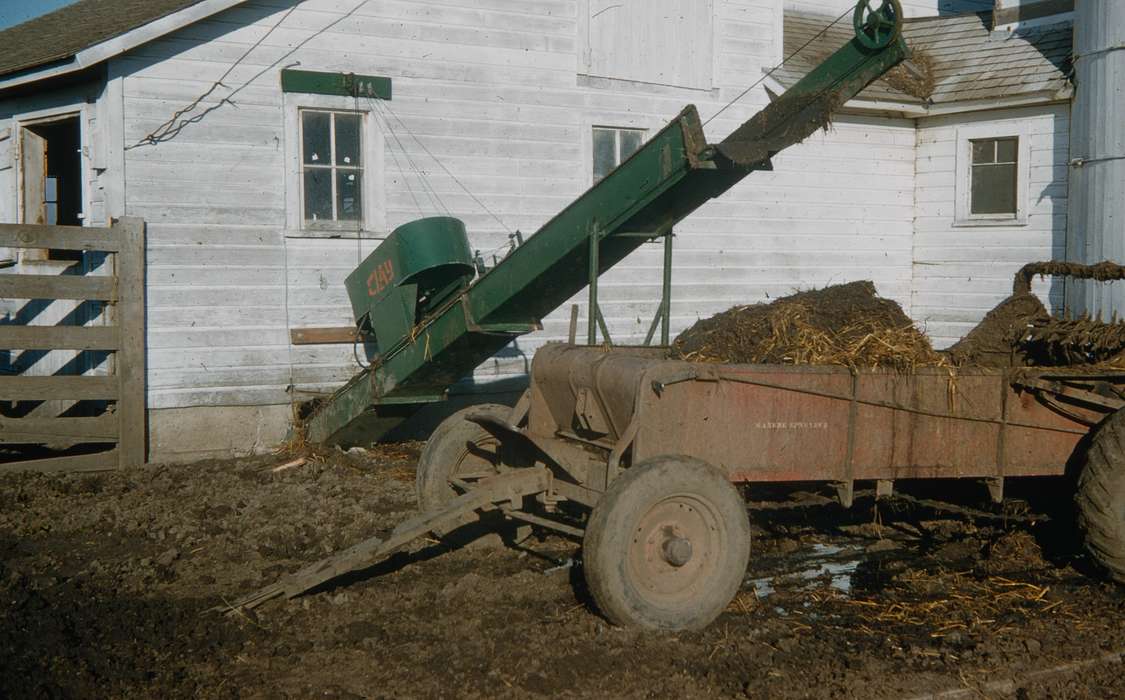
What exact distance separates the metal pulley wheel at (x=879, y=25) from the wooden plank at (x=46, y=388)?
7.00 meters

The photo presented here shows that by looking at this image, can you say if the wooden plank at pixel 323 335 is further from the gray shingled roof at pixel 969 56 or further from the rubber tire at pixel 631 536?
the gray shingled roof at pixel 969 56

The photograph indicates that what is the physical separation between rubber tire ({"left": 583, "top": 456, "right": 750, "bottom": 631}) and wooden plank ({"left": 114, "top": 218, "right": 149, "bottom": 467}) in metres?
5.84

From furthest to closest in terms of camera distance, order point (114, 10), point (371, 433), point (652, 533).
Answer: point (114, 10) < point (371, 433) < point (652, 533)

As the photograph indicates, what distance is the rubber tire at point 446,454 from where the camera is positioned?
6930 mm

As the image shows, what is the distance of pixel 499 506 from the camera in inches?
245

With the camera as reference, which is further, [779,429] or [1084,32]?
[1084,32]

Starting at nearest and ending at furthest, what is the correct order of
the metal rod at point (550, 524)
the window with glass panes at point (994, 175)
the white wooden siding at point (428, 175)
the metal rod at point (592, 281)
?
1. the metal rod at point (550, 524)
2. the metal rod at point (592, 281)
3. the white wooden siding at point (428, 175)
4. the window with glass panes at point (994, 175)

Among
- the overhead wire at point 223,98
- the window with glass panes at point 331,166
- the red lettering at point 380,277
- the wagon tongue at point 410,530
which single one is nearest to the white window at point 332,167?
the window with glass panes at point 331,166

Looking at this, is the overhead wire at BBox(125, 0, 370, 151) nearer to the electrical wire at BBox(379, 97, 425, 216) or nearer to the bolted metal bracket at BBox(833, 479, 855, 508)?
the electrical wire at BBox(379, 97, 425, 216)

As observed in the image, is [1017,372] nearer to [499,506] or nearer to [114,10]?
[499,506]

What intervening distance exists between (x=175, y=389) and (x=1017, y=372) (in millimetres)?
7261

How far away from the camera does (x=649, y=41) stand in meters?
12.6

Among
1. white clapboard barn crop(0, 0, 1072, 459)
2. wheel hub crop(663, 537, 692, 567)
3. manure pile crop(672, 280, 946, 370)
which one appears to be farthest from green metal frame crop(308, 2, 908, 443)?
white clapboard barn crop(0, 0, 1072, 459)

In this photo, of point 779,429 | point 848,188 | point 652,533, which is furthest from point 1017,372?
point 848,188
